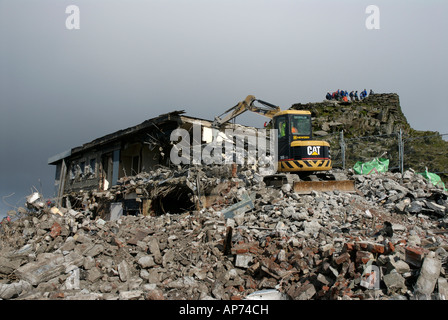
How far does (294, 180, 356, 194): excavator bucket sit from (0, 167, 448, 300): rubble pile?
27cm

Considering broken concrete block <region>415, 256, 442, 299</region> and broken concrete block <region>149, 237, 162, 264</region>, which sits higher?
broken concrete block <region>415, 256, 442, 299</region>

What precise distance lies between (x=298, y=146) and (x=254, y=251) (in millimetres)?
4829

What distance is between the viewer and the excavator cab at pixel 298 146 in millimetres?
10430

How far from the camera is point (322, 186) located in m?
9.84

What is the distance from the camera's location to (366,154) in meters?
16.4

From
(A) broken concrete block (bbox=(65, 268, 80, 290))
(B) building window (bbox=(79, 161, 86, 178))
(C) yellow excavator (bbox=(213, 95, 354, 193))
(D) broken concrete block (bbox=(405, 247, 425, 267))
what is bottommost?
(A) broken concrete block (bbox=(65, 268, 80, 290))

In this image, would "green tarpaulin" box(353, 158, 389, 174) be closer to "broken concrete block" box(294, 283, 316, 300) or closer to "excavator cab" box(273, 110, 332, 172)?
"excavator cab" box(273, 110, 332, 172)

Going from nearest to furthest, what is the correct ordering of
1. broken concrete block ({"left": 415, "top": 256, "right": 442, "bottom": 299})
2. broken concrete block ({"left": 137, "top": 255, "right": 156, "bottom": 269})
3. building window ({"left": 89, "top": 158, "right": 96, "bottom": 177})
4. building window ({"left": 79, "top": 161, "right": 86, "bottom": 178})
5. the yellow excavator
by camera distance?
broken concrete block ({"left": 415, "top": 256, "right": 442, "bottom": 299})
broken concrete block ({"left": 137, "top": 255, "right": 156, "bottom": 269})
the yellow excavator
building window ({"left": 89, "top": 158, "right": 96, "bottom": 177})
building window ({"left": 79, "top": 161, "right": 86, "bottom": 178})

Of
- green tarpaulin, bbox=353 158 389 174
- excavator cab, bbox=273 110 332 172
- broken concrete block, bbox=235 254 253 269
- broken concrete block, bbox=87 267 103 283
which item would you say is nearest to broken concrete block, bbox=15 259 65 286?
broken concrete block, bbox=87 267 103 283

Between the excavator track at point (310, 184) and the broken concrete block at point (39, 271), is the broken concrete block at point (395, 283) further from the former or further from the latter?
the broken concrete block at point (39, 271)

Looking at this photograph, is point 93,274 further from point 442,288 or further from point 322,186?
point 322,186

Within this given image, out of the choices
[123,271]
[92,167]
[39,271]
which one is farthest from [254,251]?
[92,167]

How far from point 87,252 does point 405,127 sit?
2215cm

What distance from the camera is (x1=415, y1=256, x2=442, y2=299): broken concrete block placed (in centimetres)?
428
